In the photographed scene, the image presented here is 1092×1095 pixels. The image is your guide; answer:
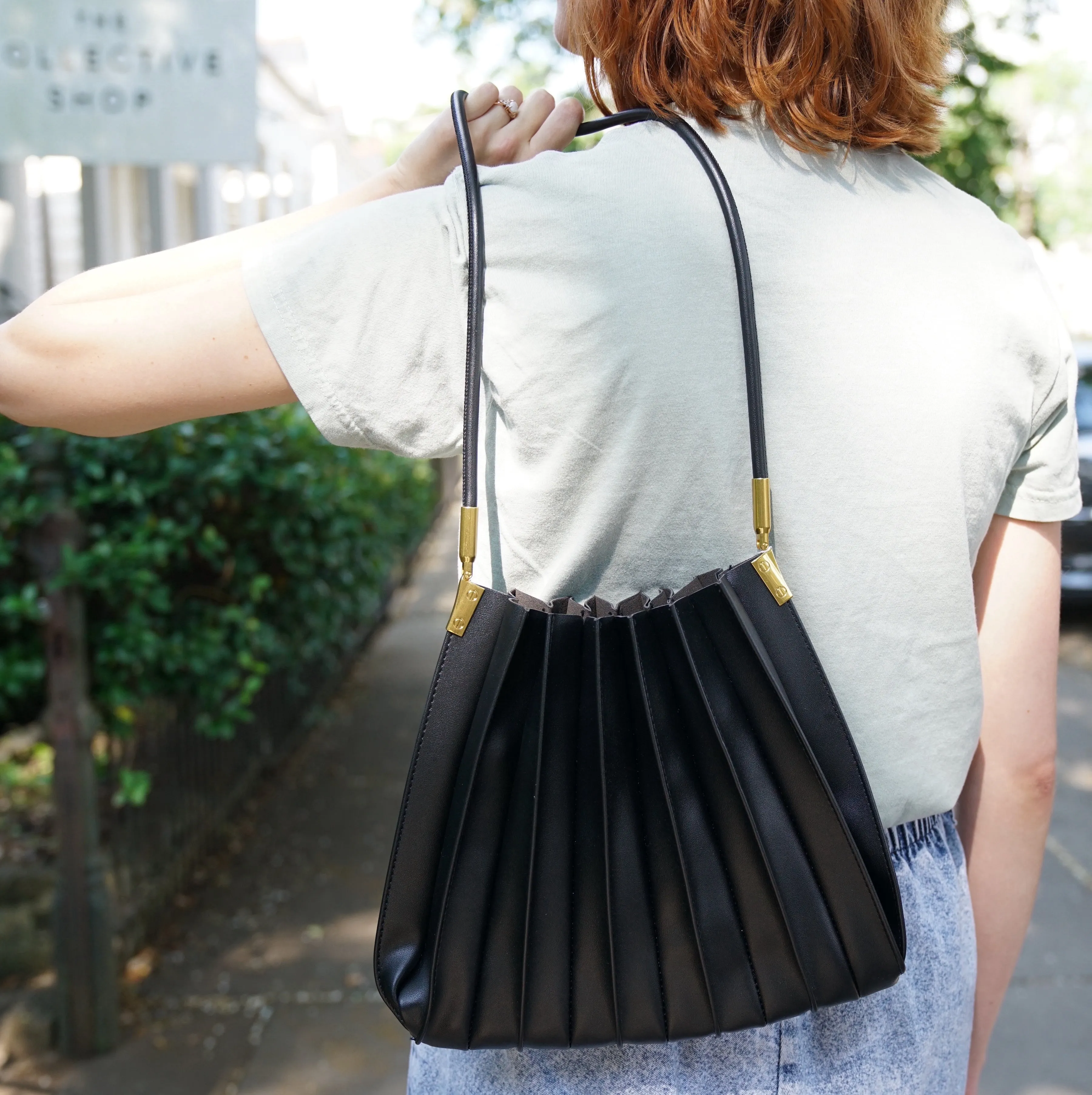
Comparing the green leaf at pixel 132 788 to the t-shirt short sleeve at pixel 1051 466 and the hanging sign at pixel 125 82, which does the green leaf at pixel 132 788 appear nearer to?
the hanging sign at pixel 125 82

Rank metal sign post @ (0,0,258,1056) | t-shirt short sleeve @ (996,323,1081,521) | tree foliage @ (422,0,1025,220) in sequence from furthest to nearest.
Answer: tree foliage @ (422,0,1025,220)
metal sign post @ (0,0,258,1056)
t-shirt short sleeve @ (996,323,1081,521)

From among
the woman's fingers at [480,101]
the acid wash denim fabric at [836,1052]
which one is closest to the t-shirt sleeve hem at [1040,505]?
the acid wash denim fabric at [836,1052]

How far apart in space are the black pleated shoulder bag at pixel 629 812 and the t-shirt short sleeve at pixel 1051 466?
36 centimetres

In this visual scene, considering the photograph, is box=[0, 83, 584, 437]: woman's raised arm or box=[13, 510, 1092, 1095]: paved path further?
box=[13, 510, 1092, 1095]: paved path

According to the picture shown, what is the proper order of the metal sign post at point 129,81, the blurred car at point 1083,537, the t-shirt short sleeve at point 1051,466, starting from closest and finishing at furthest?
the t-shirt short sleeve at point 1051,466 → the metal sign post at point 129,81 → the blurred car at point 1083,537

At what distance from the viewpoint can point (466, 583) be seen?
94cm

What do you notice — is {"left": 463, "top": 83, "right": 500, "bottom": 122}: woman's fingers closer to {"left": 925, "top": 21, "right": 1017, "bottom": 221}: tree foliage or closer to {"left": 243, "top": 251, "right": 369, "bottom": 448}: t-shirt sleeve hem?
{"left": 243, "top": 251, "right": 369, "bottom": 448}: t-shirt sleeve hem

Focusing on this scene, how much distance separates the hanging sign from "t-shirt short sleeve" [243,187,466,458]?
1918mm

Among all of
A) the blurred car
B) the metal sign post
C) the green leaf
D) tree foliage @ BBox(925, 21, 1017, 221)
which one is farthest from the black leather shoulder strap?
the blurred car

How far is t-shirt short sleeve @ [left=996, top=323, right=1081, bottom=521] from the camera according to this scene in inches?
43.6

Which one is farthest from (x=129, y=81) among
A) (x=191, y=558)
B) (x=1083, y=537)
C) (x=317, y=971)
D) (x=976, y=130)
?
(x=1083, y=537)

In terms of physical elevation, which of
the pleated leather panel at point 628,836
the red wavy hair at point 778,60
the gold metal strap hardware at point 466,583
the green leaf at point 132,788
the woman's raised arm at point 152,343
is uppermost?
the red wavy hair at point 778,60

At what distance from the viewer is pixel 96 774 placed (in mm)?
3447

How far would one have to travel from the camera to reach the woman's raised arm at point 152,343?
98 cm
